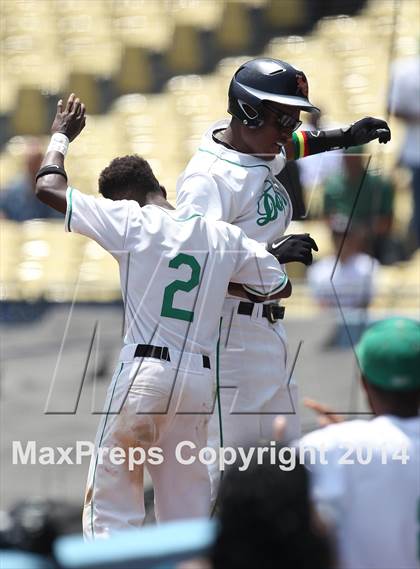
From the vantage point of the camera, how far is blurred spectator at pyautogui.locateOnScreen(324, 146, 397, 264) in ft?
22.0

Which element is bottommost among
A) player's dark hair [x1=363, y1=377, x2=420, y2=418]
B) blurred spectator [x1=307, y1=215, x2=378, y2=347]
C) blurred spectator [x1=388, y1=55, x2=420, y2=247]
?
blurred spectator [x1=307, y1=215, x2=378, y2=347]

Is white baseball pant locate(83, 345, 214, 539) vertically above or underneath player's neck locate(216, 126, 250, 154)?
underneath

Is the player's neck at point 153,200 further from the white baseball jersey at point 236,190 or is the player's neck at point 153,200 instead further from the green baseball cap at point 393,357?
the green baseball cap at point 393,357

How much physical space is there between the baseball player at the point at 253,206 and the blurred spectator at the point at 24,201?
12.3 ft

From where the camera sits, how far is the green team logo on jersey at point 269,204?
4543 millimetres

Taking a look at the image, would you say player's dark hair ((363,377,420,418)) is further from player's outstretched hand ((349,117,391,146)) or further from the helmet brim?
player's outstretched hand ((349,117,391,146))

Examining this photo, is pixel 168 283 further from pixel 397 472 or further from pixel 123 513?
pixel 397 472

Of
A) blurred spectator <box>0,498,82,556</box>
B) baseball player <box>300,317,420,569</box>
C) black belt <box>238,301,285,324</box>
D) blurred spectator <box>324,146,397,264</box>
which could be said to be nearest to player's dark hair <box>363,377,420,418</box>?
baseball player <box>300,317,420,569</box>

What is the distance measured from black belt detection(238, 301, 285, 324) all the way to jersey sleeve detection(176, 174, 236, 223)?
11.7 inches

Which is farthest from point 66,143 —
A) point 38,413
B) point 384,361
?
point 38,413

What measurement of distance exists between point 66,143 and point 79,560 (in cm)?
197

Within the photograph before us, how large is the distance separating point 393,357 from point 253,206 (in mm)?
1526

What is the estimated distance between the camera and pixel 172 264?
4.21 metres

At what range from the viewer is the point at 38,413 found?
6676 millimetres
